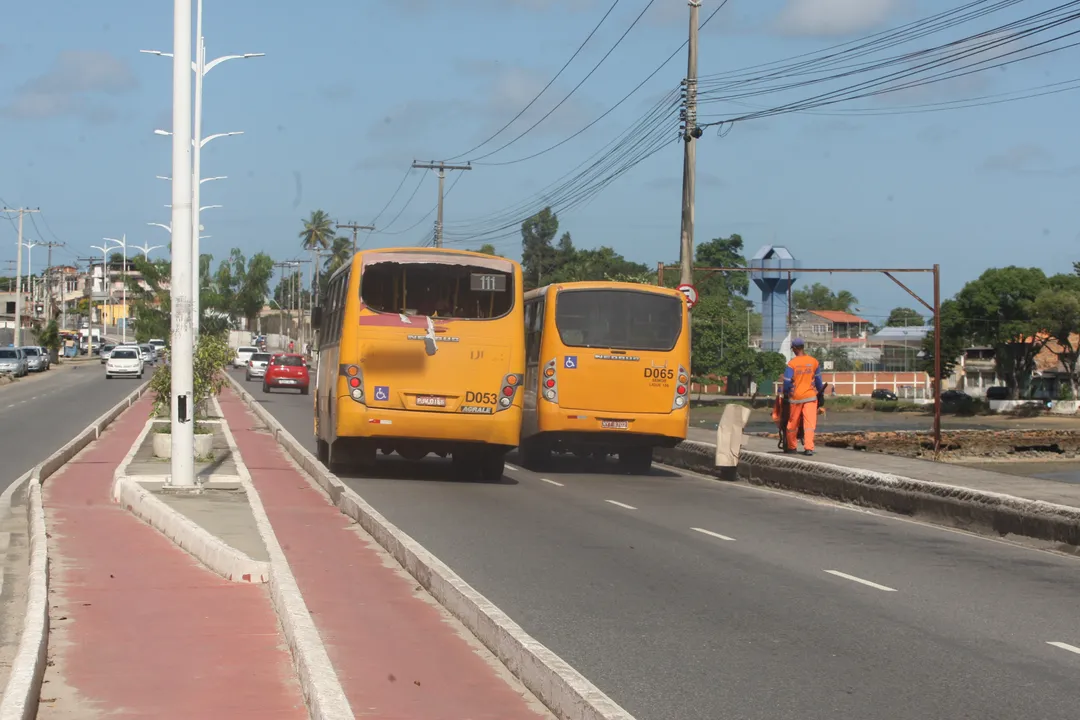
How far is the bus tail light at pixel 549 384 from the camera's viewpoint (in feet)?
66.6

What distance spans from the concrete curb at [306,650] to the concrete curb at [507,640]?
935 mm

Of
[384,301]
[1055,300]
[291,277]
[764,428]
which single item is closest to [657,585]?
[384,301]

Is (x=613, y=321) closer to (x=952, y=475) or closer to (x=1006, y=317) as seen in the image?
(x=952, y=475)

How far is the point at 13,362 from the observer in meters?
69.2

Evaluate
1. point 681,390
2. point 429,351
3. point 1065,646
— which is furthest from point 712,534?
point 681,390

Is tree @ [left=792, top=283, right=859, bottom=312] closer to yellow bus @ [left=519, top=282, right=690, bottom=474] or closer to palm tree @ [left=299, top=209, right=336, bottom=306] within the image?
palm tree @ [left=299, top=209, right=336, bottom=306]

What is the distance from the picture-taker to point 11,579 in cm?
1044

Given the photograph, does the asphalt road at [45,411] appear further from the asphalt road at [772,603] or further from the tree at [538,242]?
→ the tree at [538,242]

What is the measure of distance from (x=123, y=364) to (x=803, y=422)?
53884 millimetres

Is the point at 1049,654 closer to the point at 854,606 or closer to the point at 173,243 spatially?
the point at 854,606

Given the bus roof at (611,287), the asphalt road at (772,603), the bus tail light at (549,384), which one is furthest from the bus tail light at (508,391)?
the bus roof at (611,287)

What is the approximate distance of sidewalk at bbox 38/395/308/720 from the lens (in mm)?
6523

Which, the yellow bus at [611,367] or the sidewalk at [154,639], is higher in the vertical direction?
the yellow bus at [611,367]

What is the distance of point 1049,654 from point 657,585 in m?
3.07
